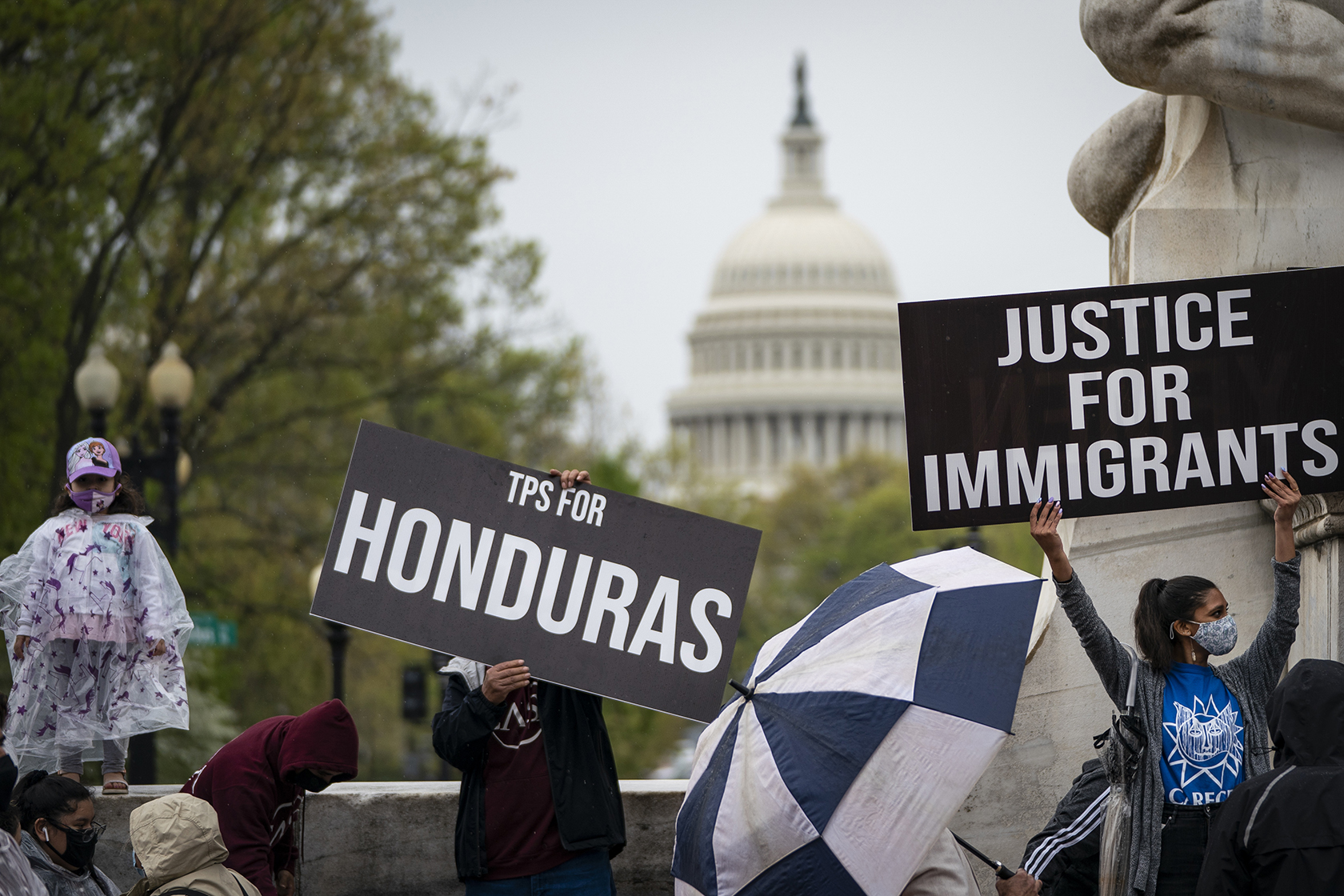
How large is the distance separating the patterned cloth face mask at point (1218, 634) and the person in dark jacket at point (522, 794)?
1.63m

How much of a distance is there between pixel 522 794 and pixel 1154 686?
1.69m

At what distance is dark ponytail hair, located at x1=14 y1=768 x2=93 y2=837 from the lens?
15.9 ft

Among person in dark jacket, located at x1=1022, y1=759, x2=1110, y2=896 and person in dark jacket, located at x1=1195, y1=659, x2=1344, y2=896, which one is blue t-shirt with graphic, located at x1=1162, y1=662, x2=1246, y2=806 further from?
person in dark jacket, located at x1=1195, y1=659, x2=1344, y2=896

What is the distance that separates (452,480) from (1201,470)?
2229mm

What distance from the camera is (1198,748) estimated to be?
4375 millimetres

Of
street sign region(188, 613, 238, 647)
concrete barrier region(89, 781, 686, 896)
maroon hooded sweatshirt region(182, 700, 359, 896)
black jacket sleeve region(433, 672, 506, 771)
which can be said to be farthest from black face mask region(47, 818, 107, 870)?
street sign region(188, 613, 238, 647)

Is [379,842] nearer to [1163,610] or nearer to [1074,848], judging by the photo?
[1074,848]

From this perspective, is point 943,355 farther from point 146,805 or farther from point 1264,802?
point 146,805

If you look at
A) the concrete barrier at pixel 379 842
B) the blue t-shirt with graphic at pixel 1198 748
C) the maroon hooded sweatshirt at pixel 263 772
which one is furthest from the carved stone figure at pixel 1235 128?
the maroon hooded sweatshirt at pixel 263 772

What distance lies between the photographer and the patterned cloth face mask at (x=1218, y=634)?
438cm

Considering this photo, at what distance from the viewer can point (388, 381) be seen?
2225 centimetres

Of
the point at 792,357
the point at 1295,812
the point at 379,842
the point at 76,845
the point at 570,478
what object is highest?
the point at 792,357

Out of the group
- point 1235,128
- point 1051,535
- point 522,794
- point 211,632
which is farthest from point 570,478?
point 211,632

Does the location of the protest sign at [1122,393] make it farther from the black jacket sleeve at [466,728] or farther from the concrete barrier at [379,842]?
the concrete barrier at [379,842]
